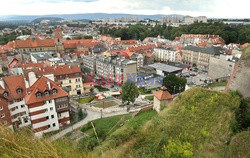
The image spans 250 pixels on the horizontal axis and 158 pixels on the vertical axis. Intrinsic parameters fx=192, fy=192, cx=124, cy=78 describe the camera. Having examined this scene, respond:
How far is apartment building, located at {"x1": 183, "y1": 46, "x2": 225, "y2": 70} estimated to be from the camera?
175 ft

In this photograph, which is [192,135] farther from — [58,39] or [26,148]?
[58,39]

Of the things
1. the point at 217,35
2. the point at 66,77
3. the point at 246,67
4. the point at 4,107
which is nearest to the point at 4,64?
the point at 66,77

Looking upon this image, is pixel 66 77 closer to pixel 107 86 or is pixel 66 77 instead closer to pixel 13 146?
pixel 107 86

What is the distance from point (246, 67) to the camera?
14914mm

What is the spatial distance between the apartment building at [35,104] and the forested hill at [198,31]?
76.9 metres

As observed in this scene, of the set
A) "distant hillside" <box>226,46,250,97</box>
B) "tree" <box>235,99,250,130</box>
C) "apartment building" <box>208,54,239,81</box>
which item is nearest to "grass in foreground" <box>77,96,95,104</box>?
"distant hillside" <box>226,46,250,97</box>

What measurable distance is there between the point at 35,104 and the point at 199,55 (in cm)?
4968

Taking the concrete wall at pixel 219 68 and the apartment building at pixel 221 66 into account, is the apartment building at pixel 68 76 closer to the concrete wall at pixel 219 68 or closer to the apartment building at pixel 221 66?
the apartment building at pixel 221 66

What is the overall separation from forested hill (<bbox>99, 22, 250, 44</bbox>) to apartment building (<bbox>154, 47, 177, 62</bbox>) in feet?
112

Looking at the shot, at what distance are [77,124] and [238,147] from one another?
1930cm

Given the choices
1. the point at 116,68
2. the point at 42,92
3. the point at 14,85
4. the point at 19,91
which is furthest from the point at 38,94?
the point at 116,68

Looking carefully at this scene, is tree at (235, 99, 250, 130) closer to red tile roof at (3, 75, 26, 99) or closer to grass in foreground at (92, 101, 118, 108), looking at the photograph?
grass in foreground at (92, 101, 118, 108)

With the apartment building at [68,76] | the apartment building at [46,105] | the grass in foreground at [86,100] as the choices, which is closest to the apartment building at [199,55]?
the grass in foreground at [86,100]

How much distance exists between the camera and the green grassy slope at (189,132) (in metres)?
8.83
